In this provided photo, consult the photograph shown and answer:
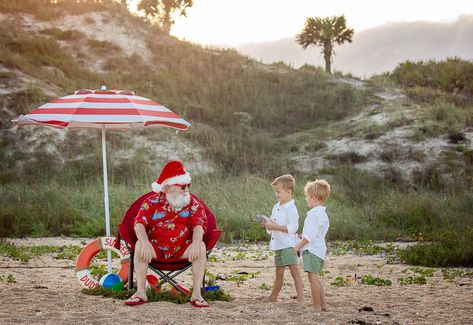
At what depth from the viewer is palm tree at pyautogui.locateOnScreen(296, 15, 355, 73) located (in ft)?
112

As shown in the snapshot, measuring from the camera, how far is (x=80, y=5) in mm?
27703

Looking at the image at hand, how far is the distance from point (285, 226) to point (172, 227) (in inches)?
41.1

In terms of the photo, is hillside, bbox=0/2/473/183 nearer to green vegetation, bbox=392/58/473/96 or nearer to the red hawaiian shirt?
green vegetation, bbox=392/58/473/96

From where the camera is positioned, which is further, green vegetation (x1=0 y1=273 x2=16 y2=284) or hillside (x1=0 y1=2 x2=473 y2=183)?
hillside (x1=0 y1=2 x2=473 y2=183)

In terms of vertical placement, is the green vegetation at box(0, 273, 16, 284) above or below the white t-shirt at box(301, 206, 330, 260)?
below

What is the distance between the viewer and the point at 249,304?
20.8 feet

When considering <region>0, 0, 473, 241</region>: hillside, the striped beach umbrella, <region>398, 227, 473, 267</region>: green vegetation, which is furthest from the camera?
<region>0, 0, 473, 241</region>: hillside

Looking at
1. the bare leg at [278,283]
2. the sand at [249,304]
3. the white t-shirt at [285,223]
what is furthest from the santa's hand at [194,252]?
the bare leg at [278,283]

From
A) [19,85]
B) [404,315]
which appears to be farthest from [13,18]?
[404,315]

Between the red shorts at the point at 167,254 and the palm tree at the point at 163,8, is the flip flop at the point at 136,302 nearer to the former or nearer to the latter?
the red shorts at the point at 167,254

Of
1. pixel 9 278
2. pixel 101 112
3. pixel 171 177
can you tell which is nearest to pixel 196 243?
pixel 171 177

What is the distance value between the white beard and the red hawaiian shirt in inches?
1.9

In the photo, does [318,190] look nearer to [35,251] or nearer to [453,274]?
[453,274]

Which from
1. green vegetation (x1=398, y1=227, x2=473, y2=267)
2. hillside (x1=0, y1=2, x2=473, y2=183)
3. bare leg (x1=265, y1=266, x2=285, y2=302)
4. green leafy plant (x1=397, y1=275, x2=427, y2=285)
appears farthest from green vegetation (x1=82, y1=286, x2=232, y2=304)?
hillside (x1=0, y1=2, x2=473, y2=183)
